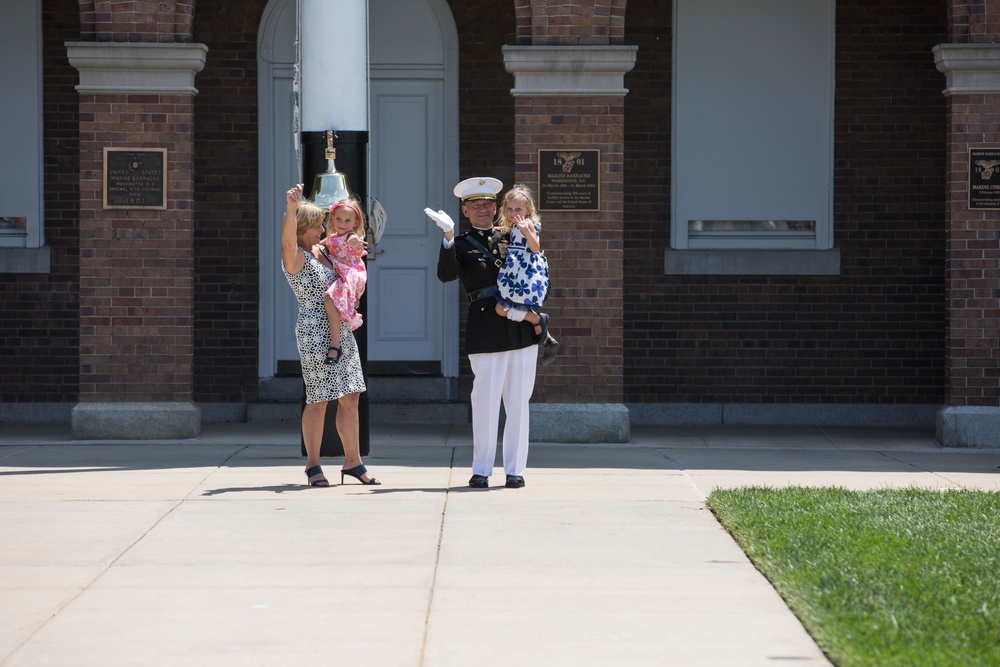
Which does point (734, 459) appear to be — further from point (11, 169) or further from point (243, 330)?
point (11, 169)

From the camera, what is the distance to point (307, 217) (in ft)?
25.4

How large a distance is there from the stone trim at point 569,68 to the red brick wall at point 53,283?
404 centimetres

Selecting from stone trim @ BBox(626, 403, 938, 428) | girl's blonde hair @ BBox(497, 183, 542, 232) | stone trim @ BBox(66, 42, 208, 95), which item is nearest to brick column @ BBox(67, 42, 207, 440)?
stone trim @ BBox(66, 42, 208, 95)

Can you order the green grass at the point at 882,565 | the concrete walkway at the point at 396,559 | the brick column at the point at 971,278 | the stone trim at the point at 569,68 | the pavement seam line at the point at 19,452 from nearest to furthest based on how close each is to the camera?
the green grass at the point at 882,565 < the concrete walkway at the point at 396,559 < the pavement seam line at the point at 19,452 < the stone trim at the point at 569,68 < the brick column at the point at 971,278

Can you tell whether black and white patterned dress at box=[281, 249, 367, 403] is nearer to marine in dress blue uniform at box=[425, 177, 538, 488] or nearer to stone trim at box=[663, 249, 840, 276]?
marine in dress blue uniform at box=[425, 177, 538, 488]

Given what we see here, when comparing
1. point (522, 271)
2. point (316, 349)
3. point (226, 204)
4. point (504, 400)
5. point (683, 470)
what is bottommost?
point (683, 470)

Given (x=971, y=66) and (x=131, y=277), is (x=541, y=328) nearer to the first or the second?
(x=131, y=277)

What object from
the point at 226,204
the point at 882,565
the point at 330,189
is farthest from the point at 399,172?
the point at 882,565

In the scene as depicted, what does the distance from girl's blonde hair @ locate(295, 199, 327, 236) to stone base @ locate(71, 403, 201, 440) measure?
10.2ft

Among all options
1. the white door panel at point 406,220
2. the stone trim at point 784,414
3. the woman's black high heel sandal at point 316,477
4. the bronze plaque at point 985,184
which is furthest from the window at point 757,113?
the woman's black high heel sandal at point 316,477

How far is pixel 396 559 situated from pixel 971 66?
6752mm

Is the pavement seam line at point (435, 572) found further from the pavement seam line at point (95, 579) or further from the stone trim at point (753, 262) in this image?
the stone trim at point (753, 262)

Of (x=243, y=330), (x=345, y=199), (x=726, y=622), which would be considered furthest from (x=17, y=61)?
(x=726, y=622)

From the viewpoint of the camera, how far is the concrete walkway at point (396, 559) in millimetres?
4555
